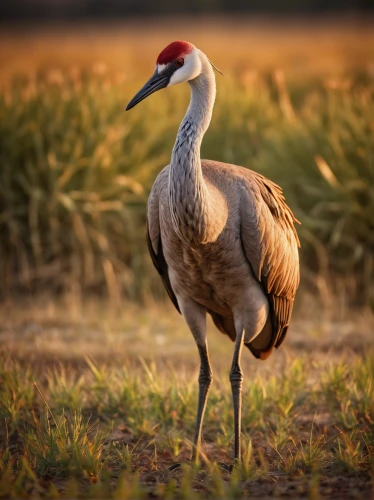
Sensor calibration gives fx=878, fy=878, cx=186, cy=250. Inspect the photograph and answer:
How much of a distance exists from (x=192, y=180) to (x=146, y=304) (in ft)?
14.1

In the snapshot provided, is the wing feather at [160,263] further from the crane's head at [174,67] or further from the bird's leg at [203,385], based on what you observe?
the crane's head at [174,67]

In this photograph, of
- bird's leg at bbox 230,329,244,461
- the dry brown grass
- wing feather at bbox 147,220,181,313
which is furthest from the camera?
the dry brown grass

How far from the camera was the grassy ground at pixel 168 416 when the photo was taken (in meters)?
4.26

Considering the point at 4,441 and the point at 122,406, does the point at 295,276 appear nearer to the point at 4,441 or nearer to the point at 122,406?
the point at 122,406

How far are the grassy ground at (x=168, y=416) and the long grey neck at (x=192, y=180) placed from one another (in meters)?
1.15

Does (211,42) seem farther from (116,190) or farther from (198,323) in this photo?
(198,323)

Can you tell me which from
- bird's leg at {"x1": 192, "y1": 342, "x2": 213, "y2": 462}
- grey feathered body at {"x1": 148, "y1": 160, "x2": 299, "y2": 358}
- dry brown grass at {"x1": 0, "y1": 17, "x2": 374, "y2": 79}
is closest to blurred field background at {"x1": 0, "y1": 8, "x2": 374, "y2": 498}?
bird's leg at {"x1": 192, "y1": 342, "x2": 213, "y2": 462}

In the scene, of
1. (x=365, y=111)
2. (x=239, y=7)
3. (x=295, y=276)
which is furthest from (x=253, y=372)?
(x=239, y=7)

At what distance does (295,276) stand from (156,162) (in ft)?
12.3

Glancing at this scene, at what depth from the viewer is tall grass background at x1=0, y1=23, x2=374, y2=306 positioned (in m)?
8.46

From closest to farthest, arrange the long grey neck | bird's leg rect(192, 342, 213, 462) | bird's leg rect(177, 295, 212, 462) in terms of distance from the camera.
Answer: the long grey neck → bird's leg rect(192, 342, 213, 462) → bird's leg rect(177, 295, 212, 462)

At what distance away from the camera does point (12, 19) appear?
113 feet

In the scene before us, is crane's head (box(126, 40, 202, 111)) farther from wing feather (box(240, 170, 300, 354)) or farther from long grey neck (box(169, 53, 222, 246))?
wing feather (box(240, 170, 300, 354))

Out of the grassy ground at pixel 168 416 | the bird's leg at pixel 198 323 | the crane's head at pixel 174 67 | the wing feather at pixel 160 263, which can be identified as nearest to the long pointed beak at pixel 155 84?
the crane's head at pixel 174 67
